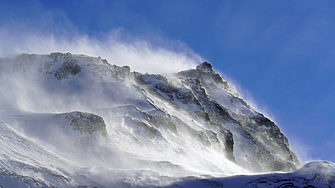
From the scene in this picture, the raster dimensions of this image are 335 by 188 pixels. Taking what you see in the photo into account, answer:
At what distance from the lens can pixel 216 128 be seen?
320 feet

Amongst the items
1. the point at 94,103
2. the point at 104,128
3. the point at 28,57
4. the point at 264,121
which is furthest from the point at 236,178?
the point at 264,121

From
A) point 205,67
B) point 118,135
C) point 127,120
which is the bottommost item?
point 118,135

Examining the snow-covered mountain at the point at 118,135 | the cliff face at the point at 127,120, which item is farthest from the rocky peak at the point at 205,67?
the snow-covered mountain at the point at 118,135

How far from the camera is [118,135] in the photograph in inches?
2413

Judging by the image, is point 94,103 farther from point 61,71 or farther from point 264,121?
point 264,121

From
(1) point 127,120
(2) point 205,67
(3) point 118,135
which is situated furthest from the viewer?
(2) point 205,67

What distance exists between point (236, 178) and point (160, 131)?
97.9 ft

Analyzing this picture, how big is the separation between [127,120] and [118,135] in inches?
290

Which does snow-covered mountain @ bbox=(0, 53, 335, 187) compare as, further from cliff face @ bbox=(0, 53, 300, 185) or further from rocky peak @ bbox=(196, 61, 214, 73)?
rocky peak @ bbox=(196, 61, 214, 73)

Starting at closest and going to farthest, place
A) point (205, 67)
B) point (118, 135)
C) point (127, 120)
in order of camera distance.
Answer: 1. point (118, 135)
2. point (127, 120)
3. point (205, 67)

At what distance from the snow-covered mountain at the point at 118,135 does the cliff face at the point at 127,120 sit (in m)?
0.25

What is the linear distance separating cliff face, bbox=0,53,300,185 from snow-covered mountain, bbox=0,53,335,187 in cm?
25

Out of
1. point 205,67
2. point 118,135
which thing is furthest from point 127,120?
point 205,67

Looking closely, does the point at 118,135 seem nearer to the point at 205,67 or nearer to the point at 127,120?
the point at 127,120
